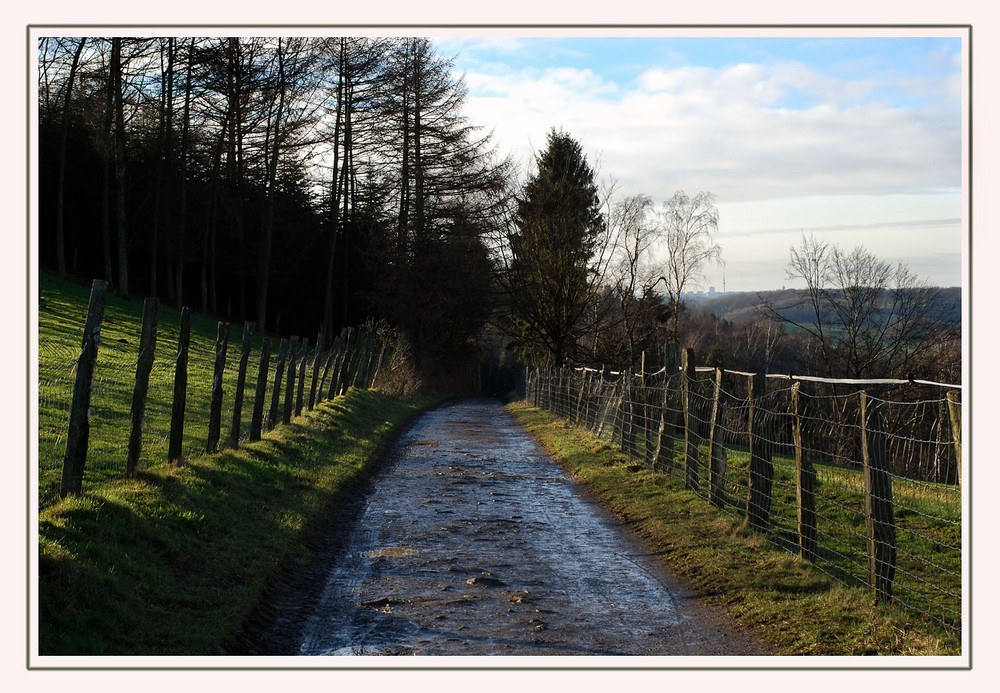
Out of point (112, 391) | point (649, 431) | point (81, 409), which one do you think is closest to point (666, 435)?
point (649, 431)

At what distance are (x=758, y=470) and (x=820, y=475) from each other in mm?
5646

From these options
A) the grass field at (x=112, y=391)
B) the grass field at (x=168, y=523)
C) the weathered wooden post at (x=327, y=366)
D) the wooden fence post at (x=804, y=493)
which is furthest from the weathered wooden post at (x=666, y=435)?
the weathered wooden post at (x=327, y=366)

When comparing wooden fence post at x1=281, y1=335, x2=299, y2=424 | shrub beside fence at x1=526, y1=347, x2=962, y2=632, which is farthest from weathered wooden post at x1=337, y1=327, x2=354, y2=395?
shrub beside fence at x1=526, y1=347, x2=962, y2=632

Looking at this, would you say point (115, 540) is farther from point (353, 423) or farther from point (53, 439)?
point (353, 423)

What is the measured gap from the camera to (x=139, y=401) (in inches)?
347

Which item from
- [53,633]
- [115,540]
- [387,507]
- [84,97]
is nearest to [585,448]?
[387,507]

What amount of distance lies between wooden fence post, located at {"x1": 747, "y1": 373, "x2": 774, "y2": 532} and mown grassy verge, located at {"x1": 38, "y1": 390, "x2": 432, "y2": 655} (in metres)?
4.37

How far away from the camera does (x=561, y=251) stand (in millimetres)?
33781

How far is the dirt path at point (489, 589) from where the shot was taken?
546 centimetres

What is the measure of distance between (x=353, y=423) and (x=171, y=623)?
13.5 meters

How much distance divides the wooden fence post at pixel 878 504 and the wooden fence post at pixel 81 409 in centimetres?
623

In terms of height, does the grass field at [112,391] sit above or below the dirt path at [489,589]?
above

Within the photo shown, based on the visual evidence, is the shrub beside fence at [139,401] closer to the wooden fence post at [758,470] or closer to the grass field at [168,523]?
the grass field at [168,523]

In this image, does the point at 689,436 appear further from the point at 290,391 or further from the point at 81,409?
the point at 290,391
